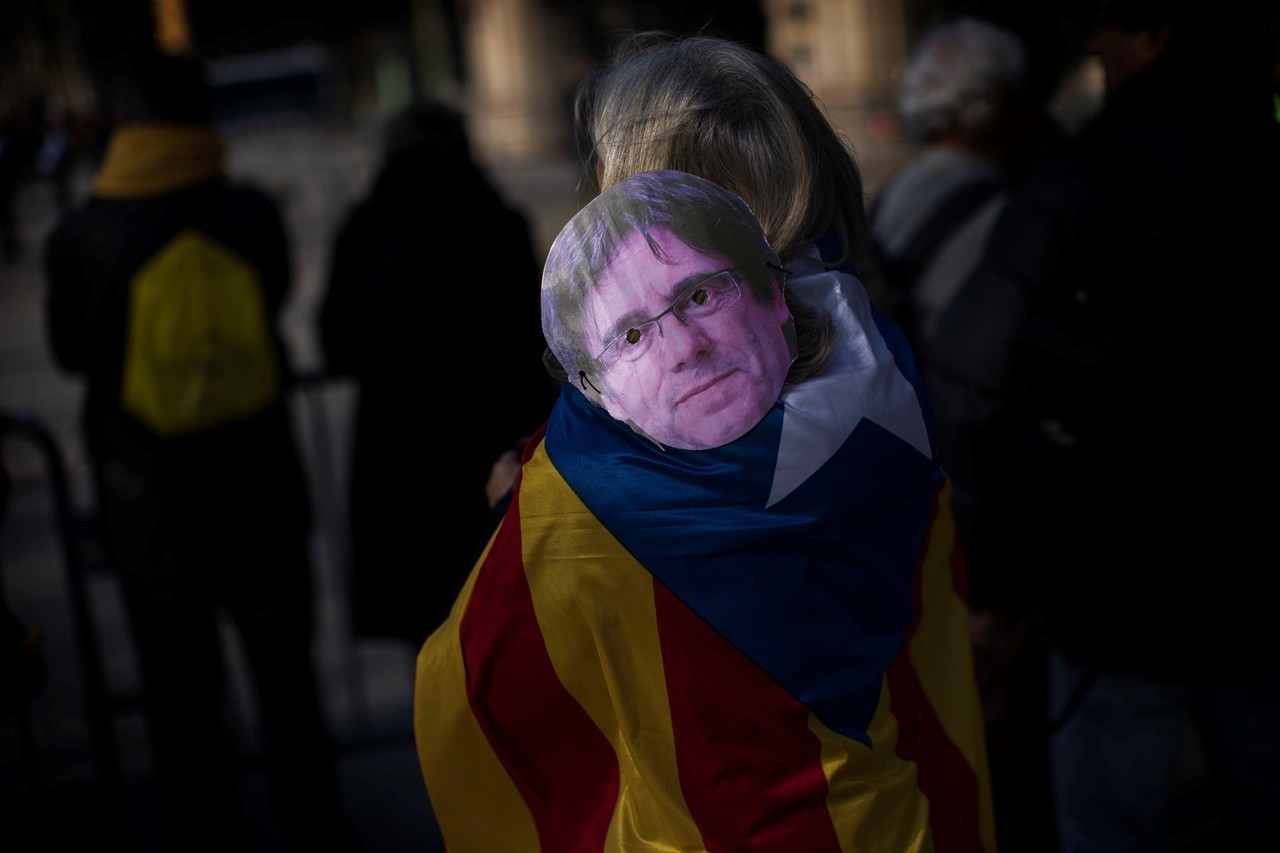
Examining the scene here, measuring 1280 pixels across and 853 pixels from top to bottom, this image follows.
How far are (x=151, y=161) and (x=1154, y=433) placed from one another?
2503 mm

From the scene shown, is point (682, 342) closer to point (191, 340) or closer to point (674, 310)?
point (674, 310)

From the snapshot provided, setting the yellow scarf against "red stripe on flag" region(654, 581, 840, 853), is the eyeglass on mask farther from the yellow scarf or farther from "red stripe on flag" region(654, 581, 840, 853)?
the yellow scarf

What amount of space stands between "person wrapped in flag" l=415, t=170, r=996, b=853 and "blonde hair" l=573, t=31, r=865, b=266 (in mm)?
79

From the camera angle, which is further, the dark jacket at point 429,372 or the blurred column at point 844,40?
the blurred column at point 844,40

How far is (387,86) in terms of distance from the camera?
26500 millimetres

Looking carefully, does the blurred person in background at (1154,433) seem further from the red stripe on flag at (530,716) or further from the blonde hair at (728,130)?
the red stripe on flag at (530,716)

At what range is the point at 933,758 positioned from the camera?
5.39ft

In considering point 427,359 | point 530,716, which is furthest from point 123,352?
point 530,716

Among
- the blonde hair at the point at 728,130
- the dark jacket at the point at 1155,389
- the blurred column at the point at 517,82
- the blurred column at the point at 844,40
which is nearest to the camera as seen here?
the blonde hair at the point at 728,130

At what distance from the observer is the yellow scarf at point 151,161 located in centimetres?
322

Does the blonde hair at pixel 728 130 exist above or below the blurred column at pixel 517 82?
above

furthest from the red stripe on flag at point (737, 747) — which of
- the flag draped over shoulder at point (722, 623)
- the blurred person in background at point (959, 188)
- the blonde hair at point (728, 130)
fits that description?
the blurred person in background at point (959, 188)

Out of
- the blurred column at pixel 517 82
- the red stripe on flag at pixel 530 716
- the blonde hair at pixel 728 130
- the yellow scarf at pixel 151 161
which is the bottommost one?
the blurred column at pixel 517 82

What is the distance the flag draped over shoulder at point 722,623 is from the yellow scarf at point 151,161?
2097mm
